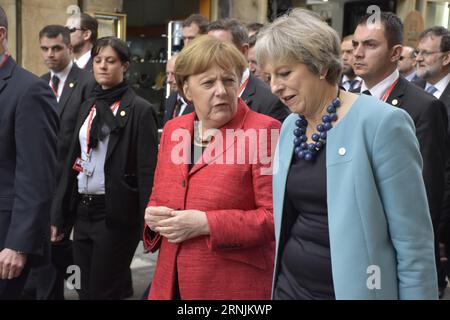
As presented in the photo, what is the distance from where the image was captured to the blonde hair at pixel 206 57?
109 inches

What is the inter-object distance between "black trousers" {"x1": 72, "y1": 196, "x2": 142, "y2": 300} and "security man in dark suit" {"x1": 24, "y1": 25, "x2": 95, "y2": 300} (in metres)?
0.32

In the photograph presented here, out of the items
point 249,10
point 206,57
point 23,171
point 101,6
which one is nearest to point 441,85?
point 206,57

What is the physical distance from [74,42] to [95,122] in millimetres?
2503

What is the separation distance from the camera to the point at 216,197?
2.65m

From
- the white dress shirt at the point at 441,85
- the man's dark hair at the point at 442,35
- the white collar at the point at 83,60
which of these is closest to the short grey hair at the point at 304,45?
the white dress shirt at the point at 441,85

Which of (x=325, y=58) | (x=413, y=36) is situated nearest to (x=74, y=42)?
(x=325, y=58)

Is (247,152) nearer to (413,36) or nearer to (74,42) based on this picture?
(74,42)

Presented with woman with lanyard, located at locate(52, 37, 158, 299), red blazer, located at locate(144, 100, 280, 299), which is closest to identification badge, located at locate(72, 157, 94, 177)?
woman with lanyard, located at locate(52, 37, 158, 299)

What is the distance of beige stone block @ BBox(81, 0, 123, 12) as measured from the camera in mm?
9820

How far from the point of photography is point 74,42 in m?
6.58

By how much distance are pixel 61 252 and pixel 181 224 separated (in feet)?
8.46

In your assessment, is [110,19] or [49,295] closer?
[49,295]

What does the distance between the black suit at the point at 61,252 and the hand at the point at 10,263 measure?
5.28 feet

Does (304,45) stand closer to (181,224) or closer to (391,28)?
(181,224)
